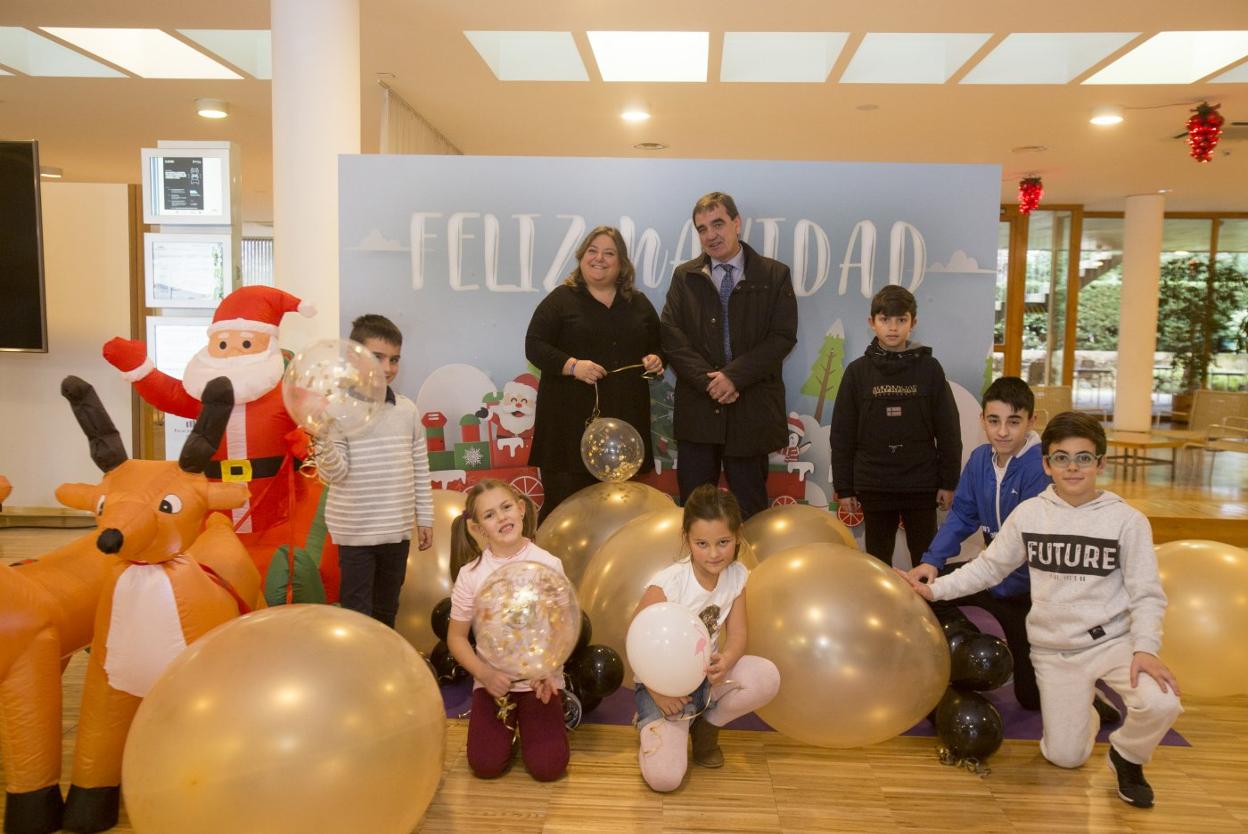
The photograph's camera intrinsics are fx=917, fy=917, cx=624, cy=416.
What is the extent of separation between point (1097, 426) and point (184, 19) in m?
4.67

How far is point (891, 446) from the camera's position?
10.6 feet

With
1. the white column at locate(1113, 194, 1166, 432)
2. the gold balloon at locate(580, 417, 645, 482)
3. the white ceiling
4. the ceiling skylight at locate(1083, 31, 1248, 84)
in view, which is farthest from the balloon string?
the white column at locate(1113, 194, 1166, 432)

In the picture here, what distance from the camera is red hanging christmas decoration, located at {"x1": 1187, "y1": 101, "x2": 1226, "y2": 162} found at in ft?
19.4

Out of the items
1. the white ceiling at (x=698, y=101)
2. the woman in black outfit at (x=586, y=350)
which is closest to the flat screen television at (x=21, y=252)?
the white ceiling at (x=698, y=101)

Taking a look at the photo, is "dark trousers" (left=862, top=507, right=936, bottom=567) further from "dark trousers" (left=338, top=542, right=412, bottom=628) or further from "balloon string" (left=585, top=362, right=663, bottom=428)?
"dark trousers" (left=338, top=542, right=412, bottom=628)

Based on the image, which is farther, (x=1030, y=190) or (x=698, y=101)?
(x=1030, y=190)

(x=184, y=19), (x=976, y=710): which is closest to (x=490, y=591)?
(x=976, y=710)

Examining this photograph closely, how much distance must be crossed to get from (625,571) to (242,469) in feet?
3.82

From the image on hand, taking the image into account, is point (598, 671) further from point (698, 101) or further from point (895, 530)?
point (698, 101)

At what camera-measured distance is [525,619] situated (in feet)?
6.51

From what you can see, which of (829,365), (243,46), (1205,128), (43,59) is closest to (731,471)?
(829,365)

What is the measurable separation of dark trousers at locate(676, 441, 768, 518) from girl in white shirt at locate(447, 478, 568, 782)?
1.11 metres

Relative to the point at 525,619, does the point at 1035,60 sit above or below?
above

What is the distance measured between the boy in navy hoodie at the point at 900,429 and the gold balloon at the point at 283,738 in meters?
1.93
